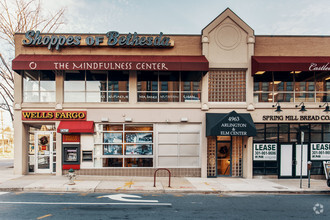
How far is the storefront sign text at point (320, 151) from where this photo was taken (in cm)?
1302

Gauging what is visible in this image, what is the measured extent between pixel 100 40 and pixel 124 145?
6.50m

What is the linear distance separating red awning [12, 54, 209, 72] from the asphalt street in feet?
21.6

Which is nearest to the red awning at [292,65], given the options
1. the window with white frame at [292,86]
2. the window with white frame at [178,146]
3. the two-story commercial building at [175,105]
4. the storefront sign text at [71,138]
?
the two-story commercial building at [175,105]

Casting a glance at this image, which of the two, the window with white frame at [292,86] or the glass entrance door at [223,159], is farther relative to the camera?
the window with white frame at [292,86]

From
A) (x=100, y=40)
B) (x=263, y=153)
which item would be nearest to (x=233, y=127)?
(x=263, y=153)

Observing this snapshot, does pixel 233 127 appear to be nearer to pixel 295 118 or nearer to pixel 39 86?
pixel 295 118

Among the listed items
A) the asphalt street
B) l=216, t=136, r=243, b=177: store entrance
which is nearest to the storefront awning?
l=216, t=136, r=243, b=177: store entrance

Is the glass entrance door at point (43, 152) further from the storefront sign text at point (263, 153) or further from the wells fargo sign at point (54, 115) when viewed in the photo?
the storefront sign text at point (263, 153)

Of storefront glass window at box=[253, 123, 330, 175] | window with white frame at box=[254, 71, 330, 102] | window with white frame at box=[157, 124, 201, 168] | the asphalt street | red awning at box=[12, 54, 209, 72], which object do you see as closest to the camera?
the asphalt street


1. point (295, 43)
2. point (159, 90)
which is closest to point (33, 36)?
point (159, 90)

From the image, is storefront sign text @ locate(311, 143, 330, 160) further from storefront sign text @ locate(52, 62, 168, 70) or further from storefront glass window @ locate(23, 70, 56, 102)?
storefront glass window @ locate(23, 70, 56, 102)

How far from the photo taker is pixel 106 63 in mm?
11852

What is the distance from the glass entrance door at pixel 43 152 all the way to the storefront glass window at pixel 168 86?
20.6ft

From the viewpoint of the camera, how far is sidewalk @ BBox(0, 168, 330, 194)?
972cm
